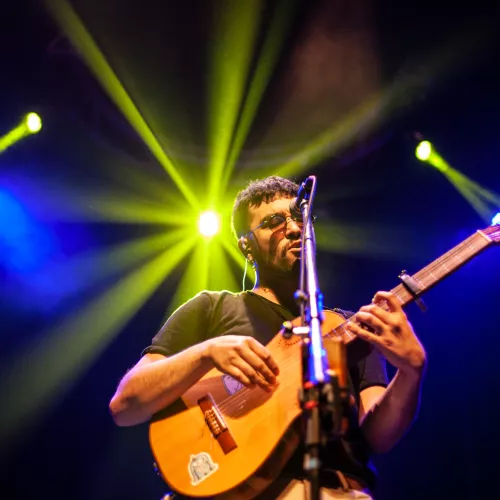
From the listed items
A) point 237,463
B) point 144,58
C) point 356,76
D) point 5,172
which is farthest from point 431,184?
point 5,172

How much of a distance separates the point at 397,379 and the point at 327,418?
1.15 metres

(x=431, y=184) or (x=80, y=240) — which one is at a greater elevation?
(x=80, y=240)

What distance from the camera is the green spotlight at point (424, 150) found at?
5398 mm

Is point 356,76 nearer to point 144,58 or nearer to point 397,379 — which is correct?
point 144,58

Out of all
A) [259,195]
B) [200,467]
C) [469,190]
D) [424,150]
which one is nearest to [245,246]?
[259,195]

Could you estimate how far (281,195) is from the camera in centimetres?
352

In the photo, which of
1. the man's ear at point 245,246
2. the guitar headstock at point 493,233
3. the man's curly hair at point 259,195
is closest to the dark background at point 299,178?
the man's curly hair at point 259,195

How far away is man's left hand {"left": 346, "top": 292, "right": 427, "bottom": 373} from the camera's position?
198cm

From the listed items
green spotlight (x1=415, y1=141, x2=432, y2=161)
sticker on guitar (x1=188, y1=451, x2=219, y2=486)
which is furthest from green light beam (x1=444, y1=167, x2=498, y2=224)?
sticker on guitar (x1=188, y1=451, x2=219, y2=486)

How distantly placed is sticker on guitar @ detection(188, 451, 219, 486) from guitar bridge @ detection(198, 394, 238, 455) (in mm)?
83

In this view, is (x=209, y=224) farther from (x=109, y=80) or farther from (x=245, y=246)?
(x=245, y=246)

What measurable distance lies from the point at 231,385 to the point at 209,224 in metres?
3.87

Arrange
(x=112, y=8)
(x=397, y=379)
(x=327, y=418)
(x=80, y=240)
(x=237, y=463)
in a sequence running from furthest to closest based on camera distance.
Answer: (x=80, y=240) → (x=112, y=8) → (x=397, y=379) → (x=237, y=463) → (x=327, y=418)

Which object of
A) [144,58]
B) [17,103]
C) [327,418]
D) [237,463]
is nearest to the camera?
[327,418]
